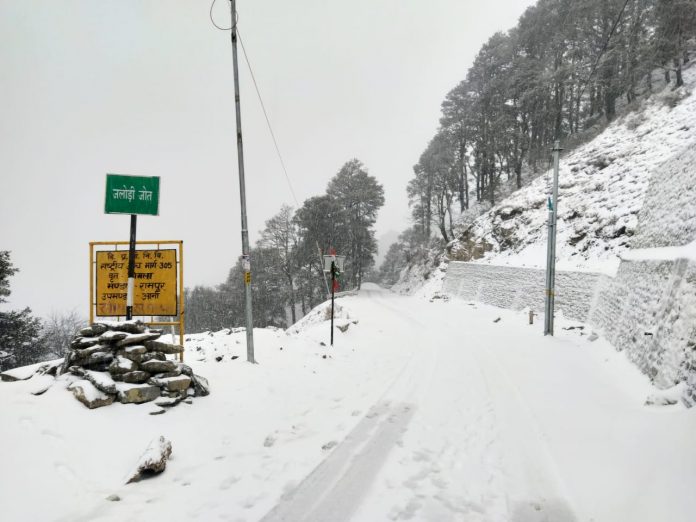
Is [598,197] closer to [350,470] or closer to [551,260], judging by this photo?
[551,260]

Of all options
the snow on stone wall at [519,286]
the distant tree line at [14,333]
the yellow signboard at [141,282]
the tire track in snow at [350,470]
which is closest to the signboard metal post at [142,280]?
the yellow signboard at [141,282]

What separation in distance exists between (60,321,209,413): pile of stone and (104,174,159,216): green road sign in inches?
84.2

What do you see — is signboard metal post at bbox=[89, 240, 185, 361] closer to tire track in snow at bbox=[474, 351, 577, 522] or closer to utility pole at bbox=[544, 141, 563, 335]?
tire track in snow at bbox=[474, 351, 577, 522]

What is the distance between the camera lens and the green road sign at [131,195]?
6129 millimetres

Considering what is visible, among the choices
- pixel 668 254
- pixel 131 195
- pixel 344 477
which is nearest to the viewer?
pixel 344 477

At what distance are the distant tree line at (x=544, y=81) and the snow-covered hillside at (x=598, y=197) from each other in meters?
3.52

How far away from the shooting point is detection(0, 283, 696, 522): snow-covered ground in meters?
3.19

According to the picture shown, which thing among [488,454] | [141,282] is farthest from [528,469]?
[141,282]

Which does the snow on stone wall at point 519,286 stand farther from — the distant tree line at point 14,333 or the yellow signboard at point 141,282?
the distant tree line at point 14,333

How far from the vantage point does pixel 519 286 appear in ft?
58.8

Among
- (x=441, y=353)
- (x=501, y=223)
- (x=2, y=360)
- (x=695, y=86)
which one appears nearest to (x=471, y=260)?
(x=501, y=223)

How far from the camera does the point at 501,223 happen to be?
83.0 ft

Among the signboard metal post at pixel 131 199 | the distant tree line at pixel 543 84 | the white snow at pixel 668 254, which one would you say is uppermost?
the distant tree line at pixel 543 84

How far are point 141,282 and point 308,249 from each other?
25.3m
